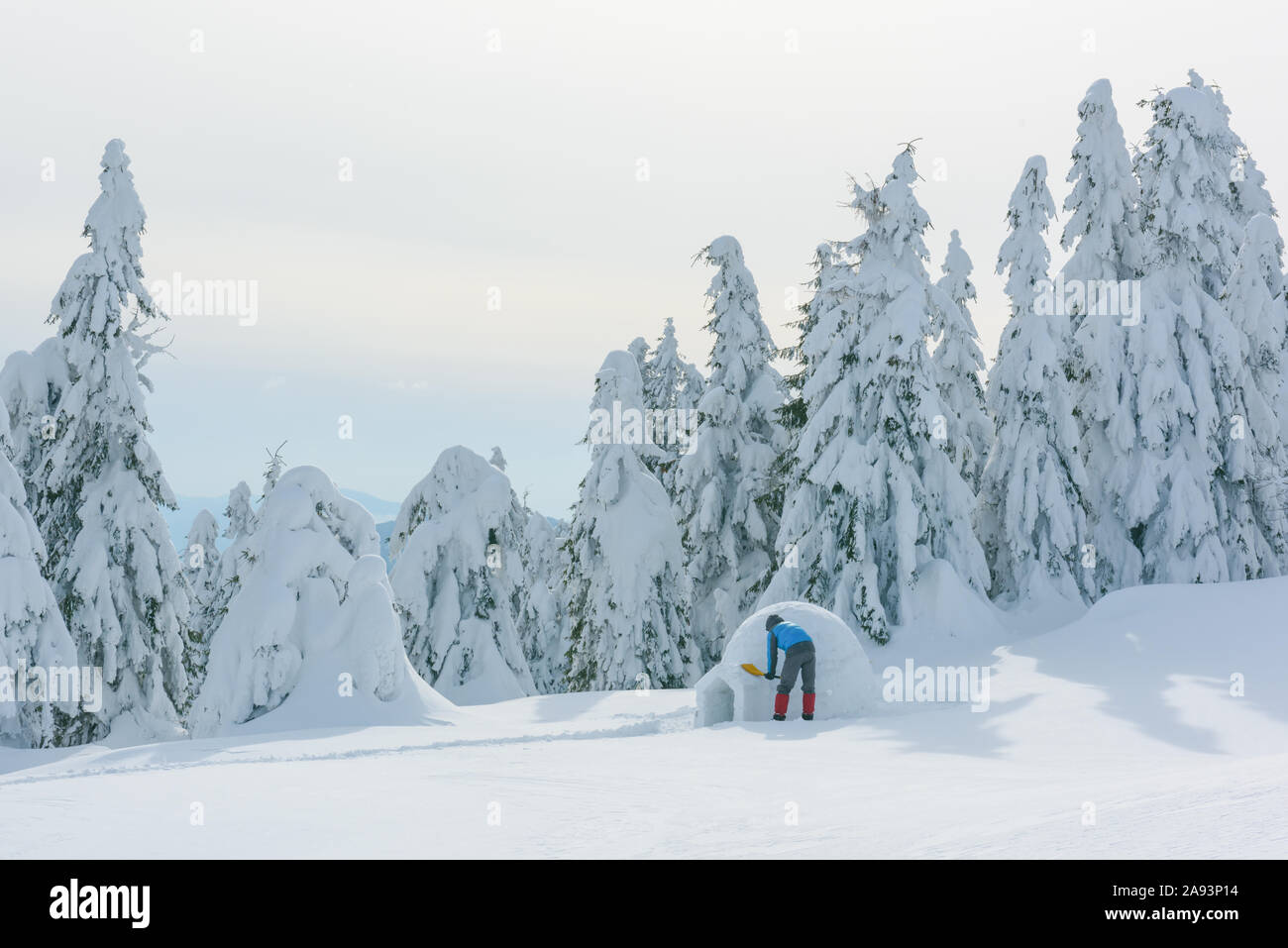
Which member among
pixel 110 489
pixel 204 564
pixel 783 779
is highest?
pixel 110 489

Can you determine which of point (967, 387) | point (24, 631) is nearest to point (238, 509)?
point (24, 631)

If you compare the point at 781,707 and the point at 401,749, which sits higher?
the point at 781,707

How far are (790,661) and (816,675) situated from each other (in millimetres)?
862

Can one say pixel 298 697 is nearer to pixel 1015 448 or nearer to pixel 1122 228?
pixel 1015 448

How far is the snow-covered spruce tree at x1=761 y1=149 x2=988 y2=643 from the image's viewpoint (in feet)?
72.1

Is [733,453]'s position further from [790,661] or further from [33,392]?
[33,392]

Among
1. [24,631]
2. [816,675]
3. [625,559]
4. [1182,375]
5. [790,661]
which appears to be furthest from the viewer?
[625,559]

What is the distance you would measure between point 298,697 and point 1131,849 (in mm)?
14626

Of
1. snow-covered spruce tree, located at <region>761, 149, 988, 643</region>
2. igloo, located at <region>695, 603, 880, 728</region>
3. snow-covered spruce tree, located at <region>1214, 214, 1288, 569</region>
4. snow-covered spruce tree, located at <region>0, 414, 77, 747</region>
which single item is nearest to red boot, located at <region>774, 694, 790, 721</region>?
igloo, located at <region>695, 603, 880, 728</region>

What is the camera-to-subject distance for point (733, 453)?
27.9m

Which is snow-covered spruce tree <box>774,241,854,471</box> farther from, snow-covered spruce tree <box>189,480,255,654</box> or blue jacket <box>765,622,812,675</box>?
snow-covered spruce tree <box>189,480,255,654</box>

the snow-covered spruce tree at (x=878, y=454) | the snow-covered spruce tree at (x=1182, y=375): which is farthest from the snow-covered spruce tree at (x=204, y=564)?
the snow-covered spruce tree at (x=1182, y=375)

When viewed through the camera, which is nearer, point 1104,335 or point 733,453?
point 1104,335
